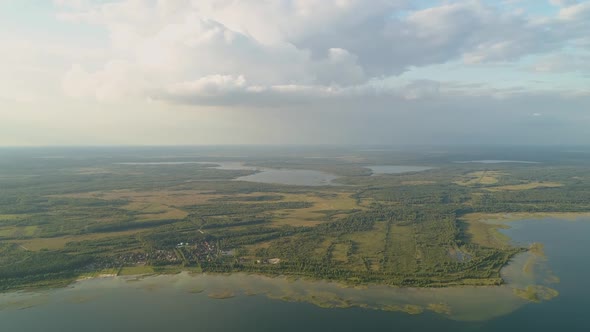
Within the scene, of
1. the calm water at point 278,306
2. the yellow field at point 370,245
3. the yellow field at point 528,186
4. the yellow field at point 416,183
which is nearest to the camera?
the calm water at point 278,306

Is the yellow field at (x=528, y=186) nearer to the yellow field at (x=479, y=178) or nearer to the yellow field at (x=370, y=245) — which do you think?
the yellow field at (x=479, y=178)

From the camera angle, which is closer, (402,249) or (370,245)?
(402,249)

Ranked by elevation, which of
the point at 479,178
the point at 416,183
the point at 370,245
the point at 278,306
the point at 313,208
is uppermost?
the point at 479,178

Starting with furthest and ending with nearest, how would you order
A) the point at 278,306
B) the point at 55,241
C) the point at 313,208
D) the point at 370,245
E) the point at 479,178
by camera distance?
the point at 479,178 → the point at 313,208 → the point at 55,241 → the point at 370,245 → the point at 278,306

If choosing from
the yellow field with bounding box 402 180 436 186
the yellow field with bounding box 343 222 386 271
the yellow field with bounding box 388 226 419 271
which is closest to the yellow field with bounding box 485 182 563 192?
the yellow field with bounding box 402 180 436 186

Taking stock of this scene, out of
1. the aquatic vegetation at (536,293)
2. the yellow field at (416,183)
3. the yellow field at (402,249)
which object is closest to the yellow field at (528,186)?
the yellow field at (416,183)

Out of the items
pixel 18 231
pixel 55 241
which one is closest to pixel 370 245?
pixel 55 241

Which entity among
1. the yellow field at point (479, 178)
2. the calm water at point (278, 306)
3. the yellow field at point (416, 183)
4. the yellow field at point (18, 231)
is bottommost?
the calm water at point (278, 306)

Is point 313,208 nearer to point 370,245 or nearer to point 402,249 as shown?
point 370,245
